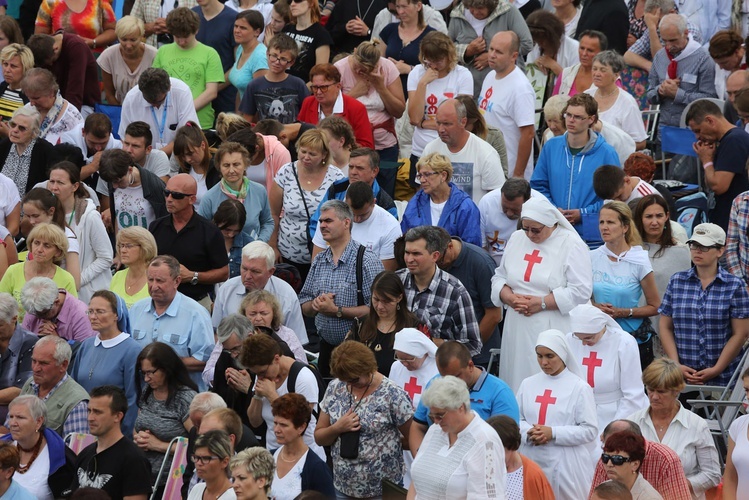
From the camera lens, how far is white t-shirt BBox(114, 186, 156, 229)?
1153 cm

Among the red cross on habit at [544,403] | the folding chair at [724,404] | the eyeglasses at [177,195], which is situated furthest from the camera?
the eyeglasses at [177,195]

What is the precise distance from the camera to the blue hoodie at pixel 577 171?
37.7 ft

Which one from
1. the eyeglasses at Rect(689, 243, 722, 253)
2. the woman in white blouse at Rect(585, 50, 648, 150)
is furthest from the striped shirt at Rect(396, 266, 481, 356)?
the woman in white blouse at Rect(585, 50, 648, 150)

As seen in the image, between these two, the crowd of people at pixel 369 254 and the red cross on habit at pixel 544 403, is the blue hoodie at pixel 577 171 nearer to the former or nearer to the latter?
the crowd of people at pixel 369 254

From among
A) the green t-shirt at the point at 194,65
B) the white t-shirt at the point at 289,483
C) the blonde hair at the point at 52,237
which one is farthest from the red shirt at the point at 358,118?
the white t-shirt at the point at 289,483

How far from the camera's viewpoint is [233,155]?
37.3 feet

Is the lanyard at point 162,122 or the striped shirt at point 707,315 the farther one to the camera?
the lanyard at point 162,122

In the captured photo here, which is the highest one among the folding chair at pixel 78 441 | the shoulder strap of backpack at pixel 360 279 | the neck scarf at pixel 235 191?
the shoulder strap of backpack at pixel 360 279

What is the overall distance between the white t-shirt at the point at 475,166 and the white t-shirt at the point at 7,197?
3.26m

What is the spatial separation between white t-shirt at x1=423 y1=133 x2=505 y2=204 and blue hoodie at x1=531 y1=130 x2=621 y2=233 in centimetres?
45

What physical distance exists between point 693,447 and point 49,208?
16.6 feet

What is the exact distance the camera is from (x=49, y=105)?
12508mm

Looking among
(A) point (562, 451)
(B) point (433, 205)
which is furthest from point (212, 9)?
(A) point (562, 451)

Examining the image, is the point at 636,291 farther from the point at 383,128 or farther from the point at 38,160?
the point at 38,160
